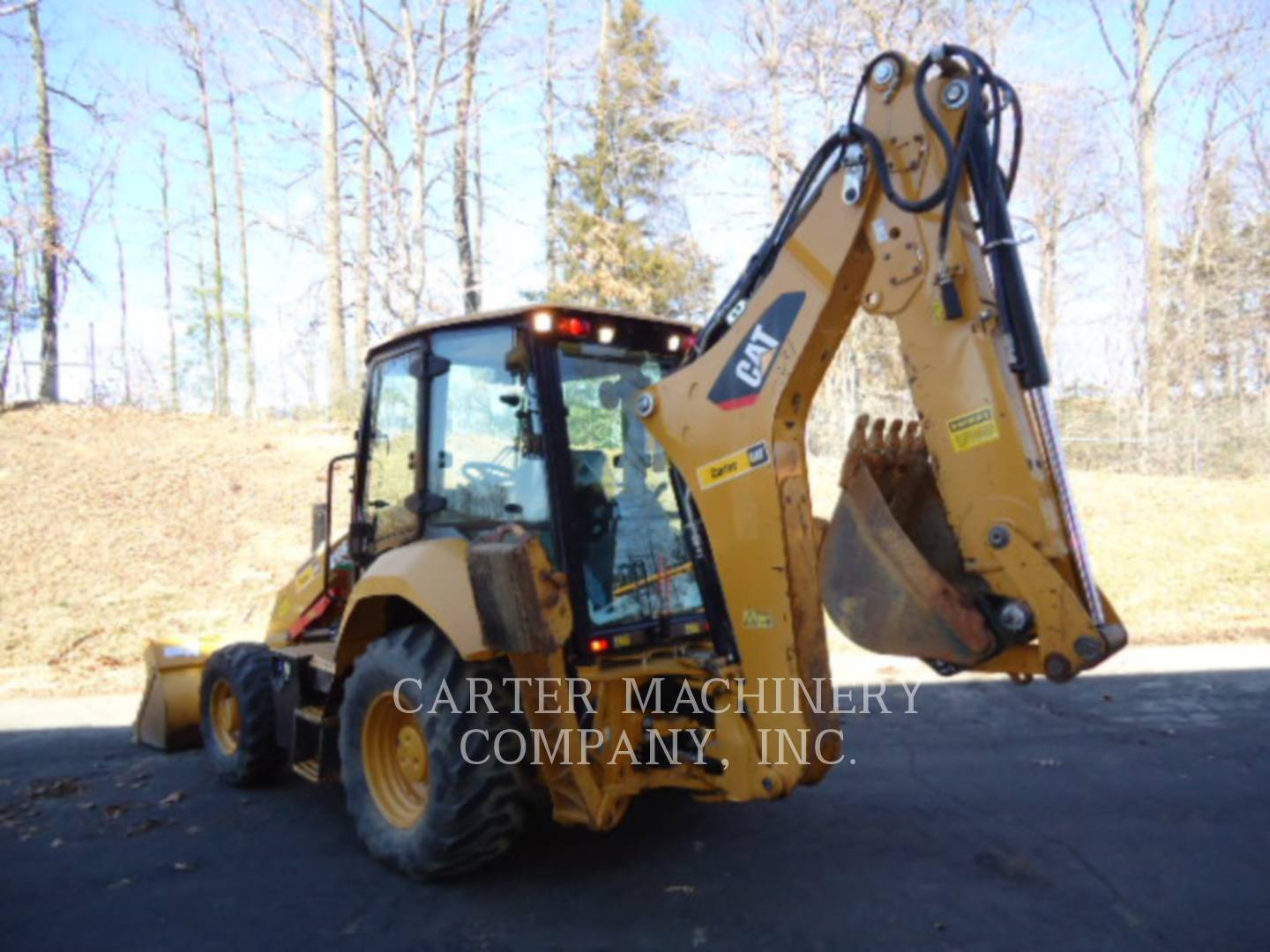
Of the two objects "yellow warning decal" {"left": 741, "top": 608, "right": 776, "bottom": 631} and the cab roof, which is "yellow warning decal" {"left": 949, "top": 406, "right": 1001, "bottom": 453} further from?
the cab roof

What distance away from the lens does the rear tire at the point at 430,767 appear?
12.3 feet

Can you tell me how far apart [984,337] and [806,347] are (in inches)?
24.0

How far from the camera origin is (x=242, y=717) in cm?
538

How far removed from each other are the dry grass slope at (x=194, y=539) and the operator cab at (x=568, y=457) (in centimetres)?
645

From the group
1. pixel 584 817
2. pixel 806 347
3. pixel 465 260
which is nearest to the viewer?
pixel 806 347

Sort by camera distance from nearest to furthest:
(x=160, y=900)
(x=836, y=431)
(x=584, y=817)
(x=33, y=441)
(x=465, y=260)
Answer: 1. (x=584, y=817)
2. (x=160, y=900)
3. (x=33, y=441)
4. (x=465, y=260)
5. (x=836, y=431)

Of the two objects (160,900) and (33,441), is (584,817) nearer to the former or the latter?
(160,900)

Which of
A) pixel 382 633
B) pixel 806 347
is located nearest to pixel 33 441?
pixel 382 633

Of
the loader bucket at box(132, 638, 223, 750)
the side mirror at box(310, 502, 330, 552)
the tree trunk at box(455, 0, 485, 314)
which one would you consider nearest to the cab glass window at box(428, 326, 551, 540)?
the side mirror at box(310, 502, 330, 552)

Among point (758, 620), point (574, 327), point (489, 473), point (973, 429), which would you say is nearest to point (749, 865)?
point (758, 620)

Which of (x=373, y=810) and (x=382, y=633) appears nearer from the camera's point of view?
(x=373, y=810)

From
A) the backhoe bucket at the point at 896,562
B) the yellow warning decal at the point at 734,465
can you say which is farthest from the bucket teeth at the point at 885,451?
the yellow warning decal at the point at 734,465

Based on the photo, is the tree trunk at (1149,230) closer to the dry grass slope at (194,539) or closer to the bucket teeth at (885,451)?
the dry grass slope at (194,539)

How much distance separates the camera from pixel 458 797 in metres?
3.72
